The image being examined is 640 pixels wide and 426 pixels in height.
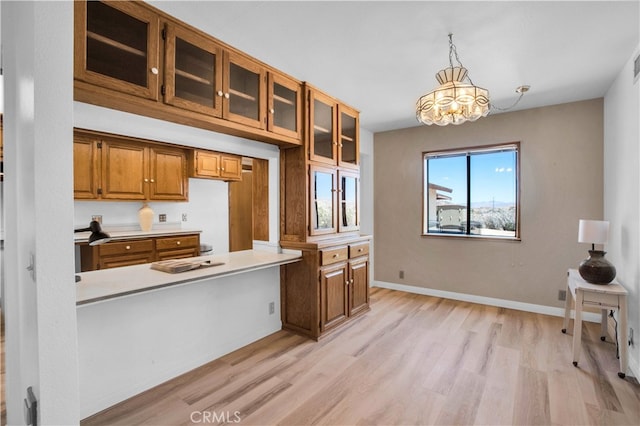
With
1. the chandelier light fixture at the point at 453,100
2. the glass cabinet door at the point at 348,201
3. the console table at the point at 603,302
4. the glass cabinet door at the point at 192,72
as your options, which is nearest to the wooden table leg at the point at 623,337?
the console table at the point at 603,302

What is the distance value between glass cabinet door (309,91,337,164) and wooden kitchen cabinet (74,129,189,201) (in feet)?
7.52

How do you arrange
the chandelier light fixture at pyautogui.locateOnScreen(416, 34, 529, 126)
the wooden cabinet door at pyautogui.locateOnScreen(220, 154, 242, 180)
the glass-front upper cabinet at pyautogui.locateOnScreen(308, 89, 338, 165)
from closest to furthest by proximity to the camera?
the chandelier light fixture at pyautogui.locateOnScreen(416, 34, 529, 126)
the glass-front upper cabinet at pyautogui.locateOnScreen(308, 89, 338, 165)
the wooden cabinet door at pyautogui.locateOnScreen(220, 154, 242, 180)

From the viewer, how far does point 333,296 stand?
10.7ft

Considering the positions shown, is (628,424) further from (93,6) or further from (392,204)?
(93,6)

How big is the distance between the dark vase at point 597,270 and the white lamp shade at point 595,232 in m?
0.12

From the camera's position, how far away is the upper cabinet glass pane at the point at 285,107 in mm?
2792

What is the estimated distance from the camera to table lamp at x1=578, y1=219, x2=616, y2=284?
2.65m

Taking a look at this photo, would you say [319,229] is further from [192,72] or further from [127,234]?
[127,234]

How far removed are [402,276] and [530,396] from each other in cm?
275

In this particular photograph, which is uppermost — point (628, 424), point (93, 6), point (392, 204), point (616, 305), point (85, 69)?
point (93, 6)

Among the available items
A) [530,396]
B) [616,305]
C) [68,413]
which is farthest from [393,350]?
[68,413]

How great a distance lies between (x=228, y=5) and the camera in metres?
1.94

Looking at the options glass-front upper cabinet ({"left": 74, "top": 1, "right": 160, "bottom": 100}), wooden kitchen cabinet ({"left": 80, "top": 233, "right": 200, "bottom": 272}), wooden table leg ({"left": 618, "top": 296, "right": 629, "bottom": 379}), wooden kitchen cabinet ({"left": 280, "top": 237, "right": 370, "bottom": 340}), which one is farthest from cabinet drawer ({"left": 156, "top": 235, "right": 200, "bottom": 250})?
wooden table leg ({"left": 618, "top": 296, "right": 629, "bottom": 379})

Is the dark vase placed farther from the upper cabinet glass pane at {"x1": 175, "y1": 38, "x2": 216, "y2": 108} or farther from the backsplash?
the backsplash
